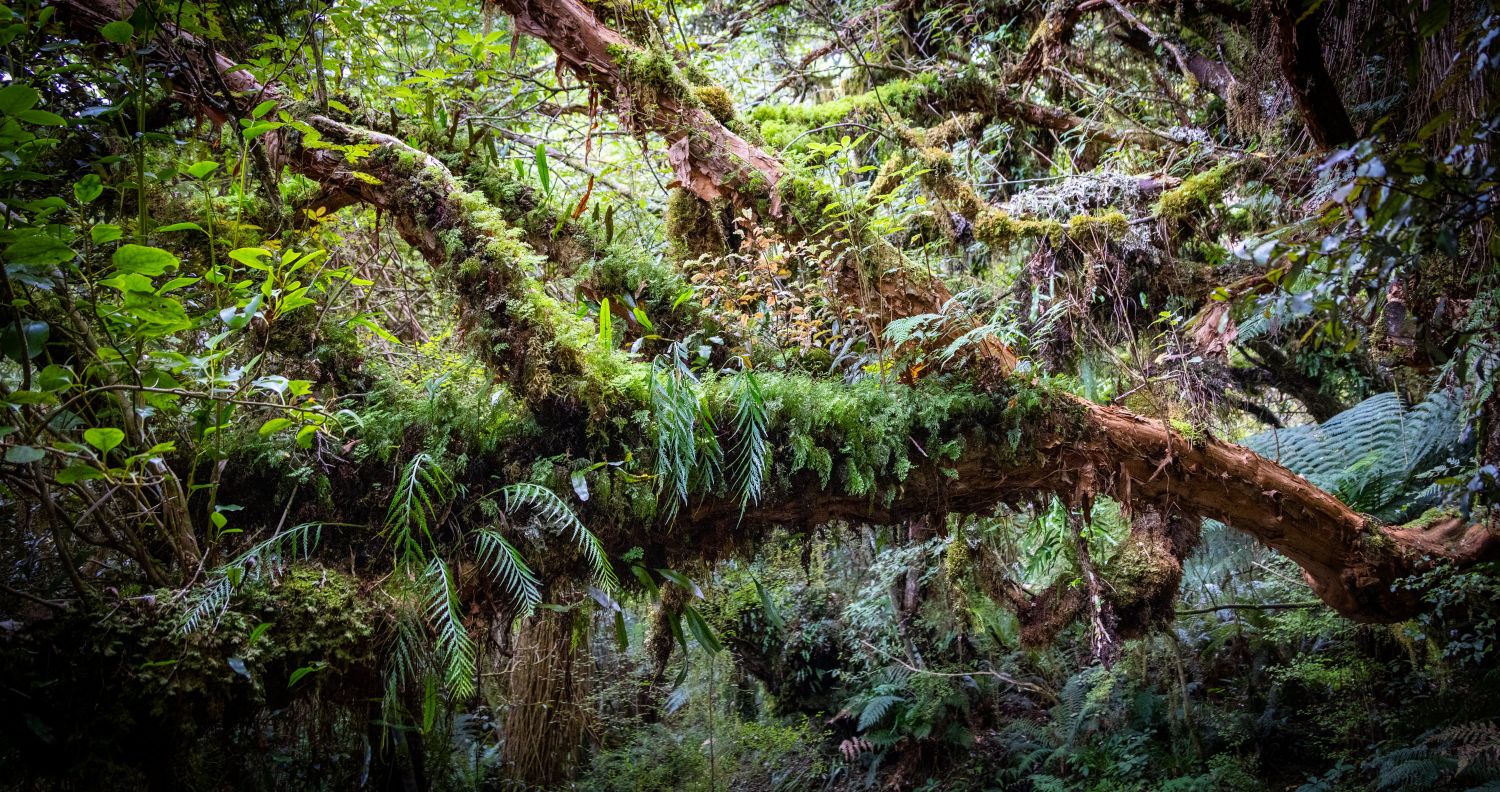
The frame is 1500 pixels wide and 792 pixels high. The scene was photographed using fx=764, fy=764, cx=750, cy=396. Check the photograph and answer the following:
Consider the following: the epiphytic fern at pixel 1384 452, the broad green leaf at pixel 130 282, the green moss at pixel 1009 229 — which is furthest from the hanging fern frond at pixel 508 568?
the epiphytic fern at pixel 1384 452

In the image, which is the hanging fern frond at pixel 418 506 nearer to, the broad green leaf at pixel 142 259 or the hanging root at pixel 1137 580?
the broad green leaf at pixel 142 259

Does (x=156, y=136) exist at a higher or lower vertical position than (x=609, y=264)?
lower

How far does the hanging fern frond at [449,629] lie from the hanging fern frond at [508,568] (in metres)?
0.13

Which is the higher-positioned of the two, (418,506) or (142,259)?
(142,259)

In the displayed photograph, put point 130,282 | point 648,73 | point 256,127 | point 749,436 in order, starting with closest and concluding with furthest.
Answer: point 130,282 < point 256,127 < point 749,436 < point 648,73

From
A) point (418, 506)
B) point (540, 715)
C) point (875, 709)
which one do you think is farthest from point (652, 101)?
point (875, 709)

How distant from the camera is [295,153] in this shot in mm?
2906

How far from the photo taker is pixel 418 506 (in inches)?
90.8

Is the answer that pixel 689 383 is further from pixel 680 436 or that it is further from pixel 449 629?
pixel 449 629

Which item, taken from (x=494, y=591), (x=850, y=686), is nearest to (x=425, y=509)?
(x=494, y=591)

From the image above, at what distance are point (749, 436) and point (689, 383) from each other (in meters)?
0.27

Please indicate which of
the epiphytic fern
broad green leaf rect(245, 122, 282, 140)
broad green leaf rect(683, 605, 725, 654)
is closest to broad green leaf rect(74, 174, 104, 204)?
broad green leaf rect(245, 122, 282, 140)

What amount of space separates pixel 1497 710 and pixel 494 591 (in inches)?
182

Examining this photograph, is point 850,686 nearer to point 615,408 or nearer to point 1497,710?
point 1497,710
